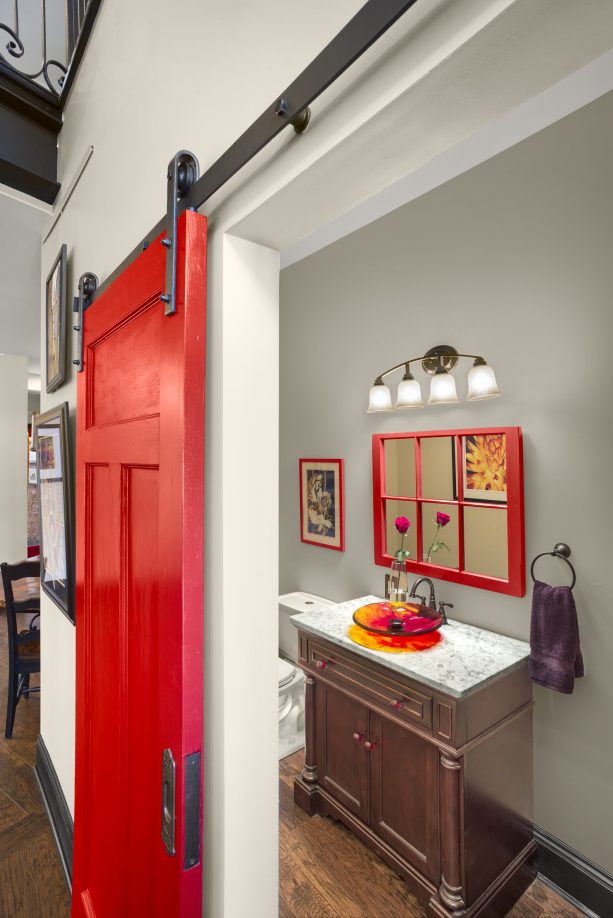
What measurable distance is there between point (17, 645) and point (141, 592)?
2404 millimetres

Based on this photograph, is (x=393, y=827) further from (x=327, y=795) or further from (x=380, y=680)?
(x=380, y=680)

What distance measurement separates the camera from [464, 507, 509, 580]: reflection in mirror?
2104 millimetres

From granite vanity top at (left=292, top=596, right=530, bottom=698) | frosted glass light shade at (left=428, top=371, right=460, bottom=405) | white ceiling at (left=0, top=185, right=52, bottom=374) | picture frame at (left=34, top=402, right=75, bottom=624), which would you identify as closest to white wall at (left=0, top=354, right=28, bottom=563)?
white ceiling at (left=0, top=185, right=52, bottom=374)

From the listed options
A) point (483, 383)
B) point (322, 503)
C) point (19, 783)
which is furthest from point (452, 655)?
point (19, 783)

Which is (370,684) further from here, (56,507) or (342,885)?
(56,507)

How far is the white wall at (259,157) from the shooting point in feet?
1.73

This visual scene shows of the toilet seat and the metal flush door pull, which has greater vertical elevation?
the metal flush door pull

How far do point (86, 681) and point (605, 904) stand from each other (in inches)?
80.1

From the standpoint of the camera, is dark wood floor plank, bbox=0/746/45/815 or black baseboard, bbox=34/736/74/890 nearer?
black baseboard, bbox=34/736/74/890

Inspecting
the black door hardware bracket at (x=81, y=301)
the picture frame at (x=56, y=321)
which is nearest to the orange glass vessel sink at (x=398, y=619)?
the black door hardware bracket at (x=81, y=301)

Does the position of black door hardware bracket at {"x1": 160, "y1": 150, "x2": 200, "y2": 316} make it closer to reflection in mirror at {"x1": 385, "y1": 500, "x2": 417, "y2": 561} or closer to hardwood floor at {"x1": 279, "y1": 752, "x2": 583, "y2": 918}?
reflection in mirror at {"x1": 385, "y1": 500, "x2": 417, "y2": 561}

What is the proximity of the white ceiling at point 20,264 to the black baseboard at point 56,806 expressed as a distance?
2475 millimetres

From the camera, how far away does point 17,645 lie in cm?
280

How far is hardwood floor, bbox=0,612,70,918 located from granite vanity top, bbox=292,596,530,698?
130cm
